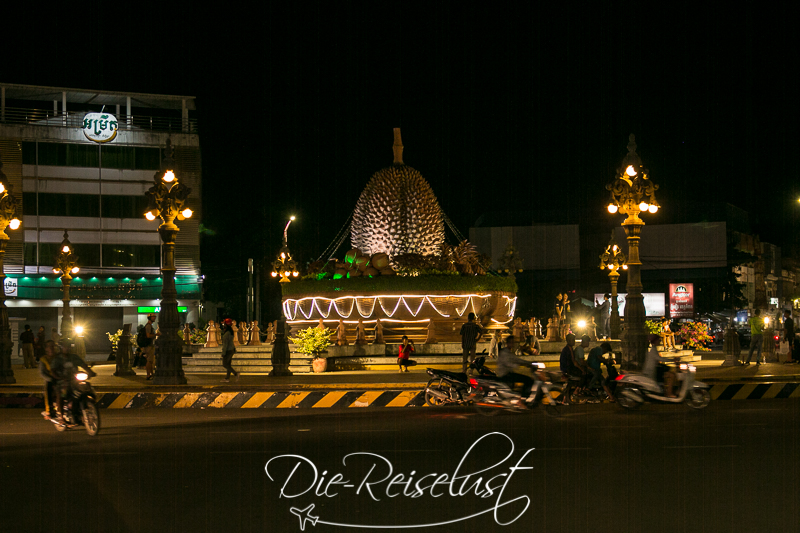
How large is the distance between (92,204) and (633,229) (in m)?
44.5

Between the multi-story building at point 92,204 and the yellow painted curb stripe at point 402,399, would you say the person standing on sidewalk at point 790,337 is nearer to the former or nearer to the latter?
the yellow painted curb stripe at point 402,399

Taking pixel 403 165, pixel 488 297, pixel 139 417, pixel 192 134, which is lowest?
pixel 139 417

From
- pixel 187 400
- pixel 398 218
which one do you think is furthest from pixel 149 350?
pixel 398 218

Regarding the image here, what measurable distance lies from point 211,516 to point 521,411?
31.3 ft

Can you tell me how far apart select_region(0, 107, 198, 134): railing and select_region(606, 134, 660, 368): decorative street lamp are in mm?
43891

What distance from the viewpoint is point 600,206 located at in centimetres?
7481

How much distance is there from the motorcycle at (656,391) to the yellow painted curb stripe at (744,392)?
3015 mm

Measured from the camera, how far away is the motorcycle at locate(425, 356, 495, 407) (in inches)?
689

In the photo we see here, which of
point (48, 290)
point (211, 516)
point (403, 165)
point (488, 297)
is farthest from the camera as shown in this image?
point (48, 290)

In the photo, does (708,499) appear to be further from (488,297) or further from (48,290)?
(48,290)

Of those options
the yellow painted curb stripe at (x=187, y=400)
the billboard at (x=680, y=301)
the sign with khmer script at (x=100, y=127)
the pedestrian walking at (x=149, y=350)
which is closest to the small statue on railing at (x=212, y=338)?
the pedestrian walking at (x=149, y=350)

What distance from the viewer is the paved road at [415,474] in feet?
23.8

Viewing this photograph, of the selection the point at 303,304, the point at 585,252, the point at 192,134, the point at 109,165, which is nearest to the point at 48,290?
the point at 109,165

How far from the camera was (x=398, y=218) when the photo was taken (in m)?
34.0
